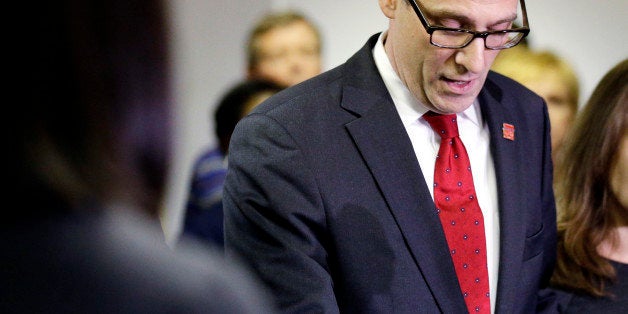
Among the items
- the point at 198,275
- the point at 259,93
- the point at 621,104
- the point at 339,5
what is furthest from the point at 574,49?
the point at 198,275

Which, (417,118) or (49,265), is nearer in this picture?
(49,265)

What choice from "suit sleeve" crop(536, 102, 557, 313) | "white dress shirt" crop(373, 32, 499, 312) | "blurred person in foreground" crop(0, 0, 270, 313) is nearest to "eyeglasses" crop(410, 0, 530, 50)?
"white dress shirt" crop(373, 32, 499, 312)

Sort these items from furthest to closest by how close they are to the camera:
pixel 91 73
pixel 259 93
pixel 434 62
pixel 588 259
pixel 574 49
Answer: pixel 574 49 < pixel 259 93 < pixel 588 259 < pixel 434 62 < pixel 91 73

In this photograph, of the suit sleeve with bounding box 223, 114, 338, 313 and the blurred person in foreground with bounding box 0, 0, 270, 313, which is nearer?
the blurred person in foreground with bounding box 0, 0, 270, 313

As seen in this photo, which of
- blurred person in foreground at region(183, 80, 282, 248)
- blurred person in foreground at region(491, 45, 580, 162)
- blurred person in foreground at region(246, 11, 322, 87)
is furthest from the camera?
blurred person in foreground at region(246, 11, 322, 87)

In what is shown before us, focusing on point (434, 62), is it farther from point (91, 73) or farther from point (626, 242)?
point (91, 73)

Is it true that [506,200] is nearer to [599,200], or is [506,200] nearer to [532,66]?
[599,200]

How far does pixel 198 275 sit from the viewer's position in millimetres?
763

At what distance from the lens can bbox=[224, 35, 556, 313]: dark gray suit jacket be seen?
1.64 metres

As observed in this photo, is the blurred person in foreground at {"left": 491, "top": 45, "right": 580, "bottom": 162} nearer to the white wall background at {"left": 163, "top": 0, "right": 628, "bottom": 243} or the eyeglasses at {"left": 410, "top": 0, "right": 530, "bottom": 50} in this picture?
the white wall background at {"left": 163, "top": 0, "right": 628, "bottom": 243}

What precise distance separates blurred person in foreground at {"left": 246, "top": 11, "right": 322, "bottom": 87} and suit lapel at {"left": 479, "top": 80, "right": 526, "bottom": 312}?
5.38 ft

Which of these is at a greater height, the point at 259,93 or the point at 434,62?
the point at 434,62

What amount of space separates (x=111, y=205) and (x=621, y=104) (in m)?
1.63

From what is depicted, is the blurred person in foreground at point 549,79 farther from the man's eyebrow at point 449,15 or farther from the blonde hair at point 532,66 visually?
the man's eyebrow at point 449,15
